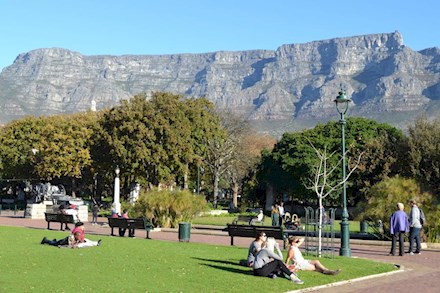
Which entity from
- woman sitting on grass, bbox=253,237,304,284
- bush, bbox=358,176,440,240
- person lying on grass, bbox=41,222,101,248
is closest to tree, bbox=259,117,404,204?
bush, bbox=358,176,440,240

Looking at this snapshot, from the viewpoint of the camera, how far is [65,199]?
52562 millimetres

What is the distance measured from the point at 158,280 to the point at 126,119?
39.1 metres

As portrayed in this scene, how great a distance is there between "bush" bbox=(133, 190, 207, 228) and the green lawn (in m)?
10.6

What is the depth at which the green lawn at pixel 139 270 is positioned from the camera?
1078cm

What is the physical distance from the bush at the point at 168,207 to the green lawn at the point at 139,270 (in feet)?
34.7

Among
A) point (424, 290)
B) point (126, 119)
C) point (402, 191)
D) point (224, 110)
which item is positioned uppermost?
point (224, 110)

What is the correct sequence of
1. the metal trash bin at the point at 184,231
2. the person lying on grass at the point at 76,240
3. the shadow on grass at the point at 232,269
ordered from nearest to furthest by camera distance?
the shadow on grass at the point at 232,269 → the person lying on grass at the point at 76,240 → the metal trash bin at the point at 184,231

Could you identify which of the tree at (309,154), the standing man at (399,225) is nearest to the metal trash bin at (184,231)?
the standing man at (399,225)

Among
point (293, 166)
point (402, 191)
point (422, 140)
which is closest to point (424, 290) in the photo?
point (402, 191)

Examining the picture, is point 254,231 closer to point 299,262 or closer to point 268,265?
point 299,262

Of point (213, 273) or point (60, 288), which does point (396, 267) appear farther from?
point (60, 288)

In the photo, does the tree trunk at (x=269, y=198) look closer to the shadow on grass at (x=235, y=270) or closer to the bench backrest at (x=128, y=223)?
the bench backrest at (x=128, y=223)

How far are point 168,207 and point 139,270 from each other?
16.4 m

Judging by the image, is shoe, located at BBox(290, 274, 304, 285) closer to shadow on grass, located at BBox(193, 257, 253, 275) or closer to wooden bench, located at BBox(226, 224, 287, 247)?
shadow on grass, located at BBox(193, 257, 253, 275)
